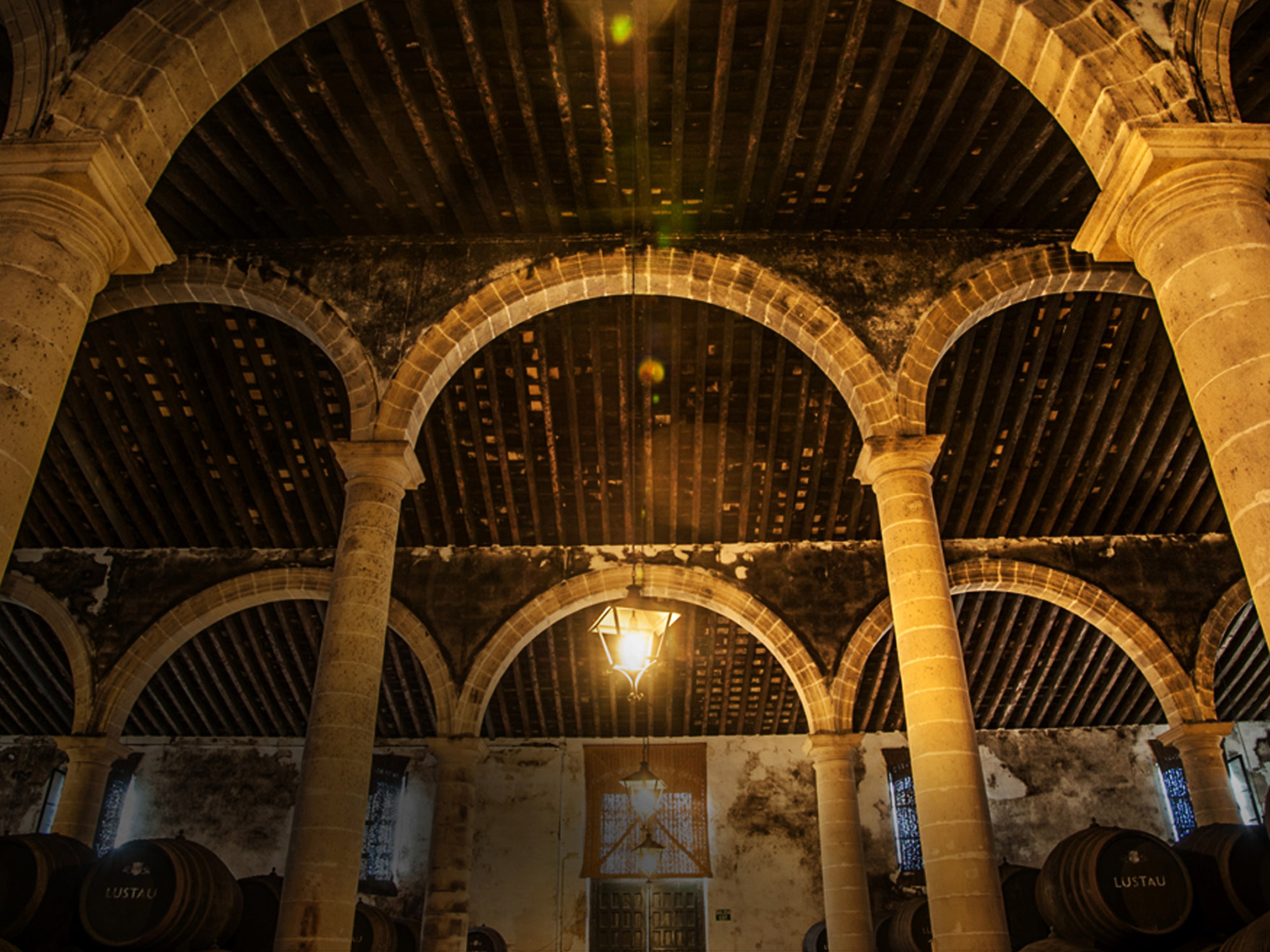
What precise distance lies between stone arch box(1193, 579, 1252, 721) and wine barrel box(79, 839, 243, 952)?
33.9 feet

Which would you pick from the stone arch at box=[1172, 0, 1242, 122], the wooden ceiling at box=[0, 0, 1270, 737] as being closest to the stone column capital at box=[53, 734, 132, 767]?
the wooden ceiling at box=[0, 0, 1270, 737]

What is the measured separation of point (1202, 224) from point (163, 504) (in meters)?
10.9

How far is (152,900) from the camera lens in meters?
5.74

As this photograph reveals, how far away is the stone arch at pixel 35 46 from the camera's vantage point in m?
4.12

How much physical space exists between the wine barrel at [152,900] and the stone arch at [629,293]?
11.0 feet

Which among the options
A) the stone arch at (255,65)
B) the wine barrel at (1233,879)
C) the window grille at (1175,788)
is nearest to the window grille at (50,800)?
the stone arch at (255,65)

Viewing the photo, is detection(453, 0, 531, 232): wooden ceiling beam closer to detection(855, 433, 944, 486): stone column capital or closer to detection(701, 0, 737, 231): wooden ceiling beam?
detection(701, 0, 737, 231): wooden ceiling beam

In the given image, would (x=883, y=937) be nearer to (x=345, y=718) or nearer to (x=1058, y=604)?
(x=1058, y=604)

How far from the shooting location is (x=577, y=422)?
9.84 meters

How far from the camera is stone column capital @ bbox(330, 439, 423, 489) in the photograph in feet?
21.3

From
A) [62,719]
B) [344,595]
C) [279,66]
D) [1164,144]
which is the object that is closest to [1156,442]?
[1164,144]

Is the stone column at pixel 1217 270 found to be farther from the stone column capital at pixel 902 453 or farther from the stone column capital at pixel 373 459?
the stone column capital at pixel 373 459

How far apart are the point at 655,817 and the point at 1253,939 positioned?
36.0 ft

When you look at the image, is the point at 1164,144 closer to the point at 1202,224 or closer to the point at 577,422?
the point at 1202,224
